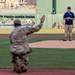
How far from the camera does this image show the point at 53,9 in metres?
56.2

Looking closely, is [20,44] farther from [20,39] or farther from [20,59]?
[20,59]

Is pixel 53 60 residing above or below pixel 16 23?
below

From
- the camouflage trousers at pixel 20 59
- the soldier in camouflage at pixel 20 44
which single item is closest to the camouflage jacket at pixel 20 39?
the soldier in camouflage at pixel 20 44

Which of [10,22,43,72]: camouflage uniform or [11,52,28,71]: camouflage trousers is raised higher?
[10,22,43,72]: camouflage uniform

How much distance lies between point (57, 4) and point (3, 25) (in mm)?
9210

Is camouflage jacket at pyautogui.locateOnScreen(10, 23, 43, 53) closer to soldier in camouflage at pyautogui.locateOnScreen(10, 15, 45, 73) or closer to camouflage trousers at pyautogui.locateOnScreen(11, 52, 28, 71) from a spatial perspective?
soldier in camouflage at pyautogui.locateOnScreen(10, 15, 45, 73)

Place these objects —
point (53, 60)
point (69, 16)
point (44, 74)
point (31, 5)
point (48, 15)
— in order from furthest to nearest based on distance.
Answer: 1. point (31, 5)
2. point (48, 15)
3. point (69, 16)
4. point (53, 60)
5. point (44, 74)

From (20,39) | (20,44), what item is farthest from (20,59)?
(20,39)

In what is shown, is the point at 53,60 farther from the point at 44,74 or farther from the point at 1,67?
the point at 44,74

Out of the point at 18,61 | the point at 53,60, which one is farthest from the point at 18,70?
the point at 53,60

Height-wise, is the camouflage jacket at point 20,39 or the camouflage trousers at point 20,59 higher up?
the camouflage jacket at point 20,39

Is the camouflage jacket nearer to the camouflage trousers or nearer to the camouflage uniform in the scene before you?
the camouflage uniform

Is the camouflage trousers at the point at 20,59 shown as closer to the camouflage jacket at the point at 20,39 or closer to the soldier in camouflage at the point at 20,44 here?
the soldier in camouflage at the point at 20,44

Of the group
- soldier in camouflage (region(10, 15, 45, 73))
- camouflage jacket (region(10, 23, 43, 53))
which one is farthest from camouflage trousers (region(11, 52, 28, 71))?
camouflage jacket (region(10, 23, 43, 53))
